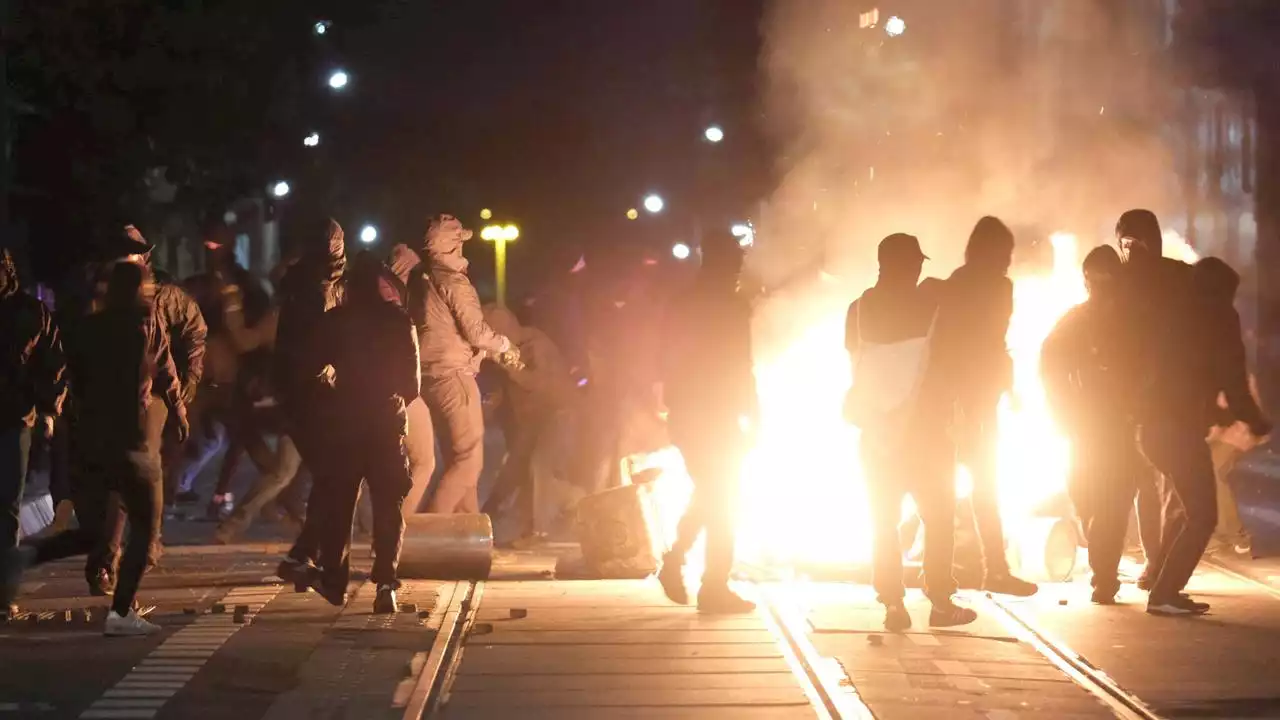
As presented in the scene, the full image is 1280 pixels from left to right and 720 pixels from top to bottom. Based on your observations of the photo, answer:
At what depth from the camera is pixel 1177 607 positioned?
9289 millimetres

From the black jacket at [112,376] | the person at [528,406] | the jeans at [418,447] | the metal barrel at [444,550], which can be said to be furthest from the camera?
the person at [528,406]

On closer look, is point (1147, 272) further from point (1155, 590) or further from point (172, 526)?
point (172, 526)

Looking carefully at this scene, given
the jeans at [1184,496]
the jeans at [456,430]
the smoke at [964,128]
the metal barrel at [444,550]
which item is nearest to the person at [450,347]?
the jeans at [456,430]

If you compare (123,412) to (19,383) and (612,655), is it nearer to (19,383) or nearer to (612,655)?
(19,383)

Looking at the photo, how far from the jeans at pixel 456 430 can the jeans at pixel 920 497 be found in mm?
3208

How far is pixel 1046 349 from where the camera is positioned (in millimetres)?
10281

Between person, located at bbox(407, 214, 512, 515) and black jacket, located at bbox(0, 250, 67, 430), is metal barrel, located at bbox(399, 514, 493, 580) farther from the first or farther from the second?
black jacket, located at bbox(0, 250, 67, 430)

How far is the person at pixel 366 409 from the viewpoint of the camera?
9273 millimetres

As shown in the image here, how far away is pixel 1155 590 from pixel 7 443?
591 centimetres

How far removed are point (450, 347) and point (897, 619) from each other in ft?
12.6

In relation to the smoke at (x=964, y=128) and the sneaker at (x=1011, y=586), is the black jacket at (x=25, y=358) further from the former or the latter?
the smoke at (x=964, y=128)

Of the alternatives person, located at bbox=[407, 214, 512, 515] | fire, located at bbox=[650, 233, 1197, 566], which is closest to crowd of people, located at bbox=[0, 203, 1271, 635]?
fire, located at bbox=[650, 233, 1197, 566]

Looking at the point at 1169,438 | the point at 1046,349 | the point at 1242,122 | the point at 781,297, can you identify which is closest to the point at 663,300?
the point at 781,297

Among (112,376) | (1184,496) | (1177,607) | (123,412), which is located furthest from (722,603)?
(112,376)
